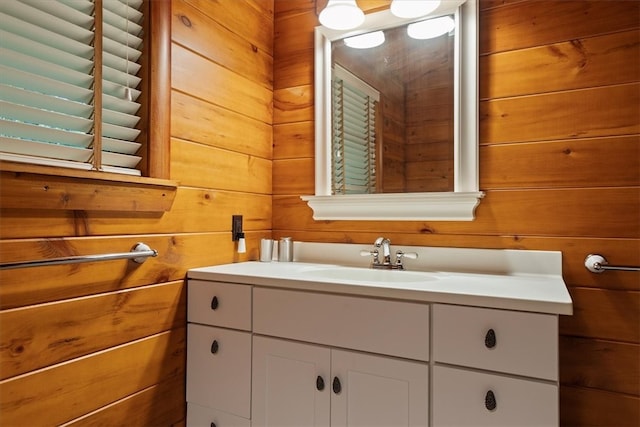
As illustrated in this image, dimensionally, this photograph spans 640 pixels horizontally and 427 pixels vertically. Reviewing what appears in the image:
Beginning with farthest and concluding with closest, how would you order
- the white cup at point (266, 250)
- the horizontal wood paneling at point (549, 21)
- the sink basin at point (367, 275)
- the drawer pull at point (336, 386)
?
the white cup at point (266, 250), the sink basin at point (367, 275), the horizontal wood paneling at point (549, 21), the drawer pull at point (336, 386)

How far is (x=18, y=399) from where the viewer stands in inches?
40.9

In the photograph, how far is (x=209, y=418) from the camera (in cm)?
148

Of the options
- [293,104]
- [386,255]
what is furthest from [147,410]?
[293,104]

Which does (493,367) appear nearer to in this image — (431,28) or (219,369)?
(219,369)

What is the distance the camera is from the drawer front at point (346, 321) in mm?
1141

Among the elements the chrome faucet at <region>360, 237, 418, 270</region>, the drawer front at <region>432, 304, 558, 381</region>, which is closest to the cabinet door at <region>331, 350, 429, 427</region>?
the drawer front at <region>432, 304, 558, 381</region>

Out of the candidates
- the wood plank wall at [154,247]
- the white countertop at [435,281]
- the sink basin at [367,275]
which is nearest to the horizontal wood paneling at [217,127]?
the wood plank wall at [154,247]

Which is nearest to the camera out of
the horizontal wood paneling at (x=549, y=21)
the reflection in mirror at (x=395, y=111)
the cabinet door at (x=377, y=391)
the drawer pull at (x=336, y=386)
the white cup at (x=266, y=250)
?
the cabinet door at (x=377, y=391)

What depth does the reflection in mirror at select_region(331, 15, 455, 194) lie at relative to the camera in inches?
62.9

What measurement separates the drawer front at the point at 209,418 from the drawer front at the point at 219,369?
2 centimetres

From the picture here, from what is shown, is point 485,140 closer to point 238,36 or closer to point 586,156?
point 586,156

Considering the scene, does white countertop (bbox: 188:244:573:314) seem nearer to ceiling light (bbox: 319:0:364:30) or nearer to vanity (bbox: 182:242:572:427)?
vanity (bbox: 182:242:572:427)

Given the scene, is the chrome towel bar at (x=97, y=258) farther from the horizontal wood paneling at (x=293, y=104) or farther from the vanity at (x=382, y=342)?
the horizontal wood paneling at (x=293, y=104)

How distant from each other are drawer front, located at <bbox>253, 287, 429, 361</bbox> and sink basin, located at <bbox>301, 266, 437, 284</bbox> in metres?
0.21
